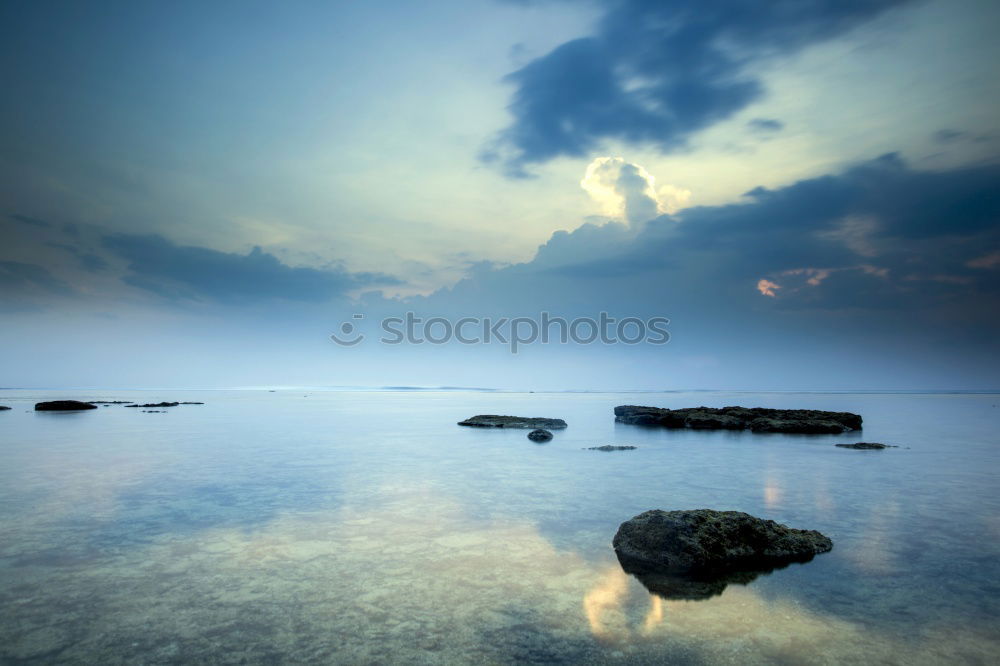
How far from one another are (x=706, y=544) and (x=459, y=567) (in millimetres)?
3912

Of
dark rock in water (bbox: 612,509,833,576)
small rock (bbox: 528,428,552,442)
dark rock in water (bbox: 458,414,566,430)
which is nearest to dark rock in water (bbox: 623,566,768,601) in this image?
dark rock in water (bbox: 612,509,833,576)

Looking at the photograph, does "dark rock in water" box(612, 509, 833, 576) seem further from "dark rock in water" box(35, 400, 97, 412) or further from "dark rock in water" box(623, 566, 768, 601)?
"dark rock in water" box(35, 400, 97, 412)

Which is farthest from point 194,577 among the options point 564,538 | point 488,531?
point 564,538

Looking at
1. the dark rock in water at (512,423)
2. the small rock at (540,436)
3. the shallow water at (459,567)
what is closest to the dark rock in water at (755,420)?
the dark rock in water at (512,423)

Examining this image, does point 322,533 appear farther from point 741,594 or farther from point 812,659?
point 812,659

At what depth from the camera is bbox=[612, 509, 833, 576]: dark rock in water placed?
792cm

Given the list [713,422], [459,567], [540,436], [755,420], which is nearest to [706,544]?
[459,567]

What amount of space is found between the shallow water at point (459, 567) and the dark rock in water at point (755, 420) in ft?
49.8

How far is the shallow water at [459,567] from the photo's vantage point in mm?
5398

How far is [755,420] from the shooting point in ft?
117

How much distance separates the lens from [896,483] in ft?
50.7

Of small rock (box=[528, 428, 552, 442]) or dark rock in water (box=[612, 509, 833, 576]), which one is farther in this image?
small rock (box=[528, 428, 552, 442])

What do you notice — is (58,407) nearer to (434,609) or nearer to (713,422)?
(713,422)

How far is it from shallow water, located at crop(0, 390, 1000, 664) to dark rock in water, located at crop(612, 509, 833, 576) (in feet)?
1.26
